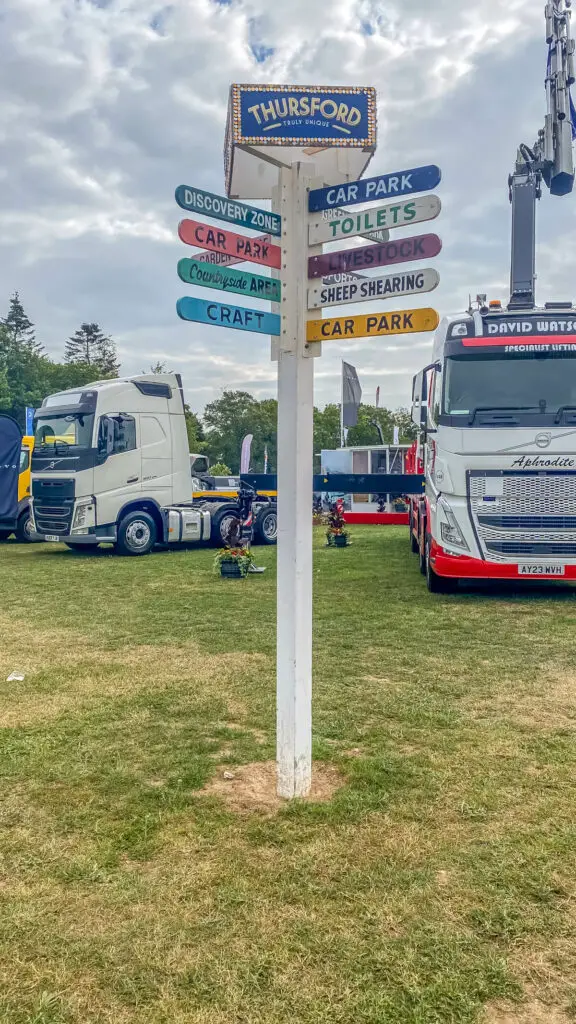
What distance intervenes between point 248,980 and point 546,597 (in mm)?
7250

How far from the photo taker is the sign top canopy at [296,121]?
320 centimetres

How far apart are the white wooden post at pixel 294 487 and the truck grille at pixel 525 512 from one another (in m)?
5.01

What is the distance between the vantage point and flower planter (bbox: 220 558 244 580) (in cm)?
1065

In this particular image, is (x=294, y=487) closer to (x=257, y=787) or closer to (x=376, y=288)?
(x=376, y=288)

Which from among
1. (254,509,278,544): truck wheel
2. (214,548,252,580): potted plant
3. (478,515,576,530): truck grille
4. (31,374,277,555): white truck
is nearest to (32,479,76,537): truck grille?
(31,374,277,555): white truck

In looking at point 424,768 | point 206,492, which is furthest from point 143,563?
point 424,768

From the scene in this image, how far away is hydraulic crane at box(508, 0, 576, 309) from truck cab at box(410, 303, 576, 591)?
7.99ft

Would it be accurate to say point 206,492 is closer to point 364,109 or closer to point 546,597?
point 546,597

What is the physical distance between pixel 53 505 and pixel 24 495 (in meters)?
3.19

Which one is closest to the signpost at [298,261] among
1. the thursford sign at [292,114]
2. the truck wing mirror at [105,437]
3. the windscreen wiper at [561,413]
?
the thursford sign at [292,114]

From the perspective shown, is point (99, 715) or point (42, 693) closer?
point (99, 715)

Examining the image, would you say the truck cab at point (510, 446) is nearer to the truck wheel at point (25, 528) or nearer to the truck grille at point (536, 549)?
the truck grille at point (536, 549)

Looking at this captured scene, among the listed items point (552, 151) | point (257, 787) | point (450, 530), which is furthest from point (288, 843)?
point (552, 151)

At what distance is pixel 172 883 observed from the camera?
268 cm
